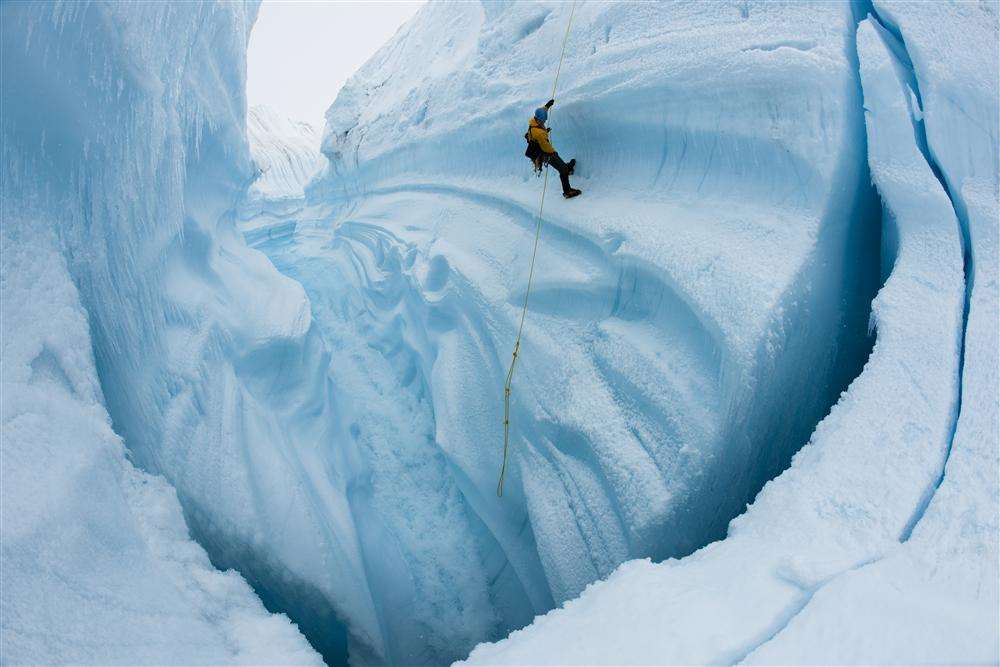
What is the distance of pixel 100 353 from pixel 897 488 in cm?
293

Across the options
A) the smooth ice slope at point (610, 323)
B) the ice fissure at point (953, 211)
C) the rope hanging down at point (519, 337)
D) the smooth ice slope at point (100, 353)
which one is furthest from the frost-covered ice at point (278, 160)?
the ice fissure at point (953, 211)

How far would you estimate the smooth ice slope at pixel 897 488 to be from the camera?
3.61 feet

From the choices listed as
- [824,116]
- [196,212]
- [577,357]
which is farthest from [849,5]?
[196,212]

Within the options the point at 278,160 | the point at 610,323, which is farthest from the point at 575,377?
the point at 278,160

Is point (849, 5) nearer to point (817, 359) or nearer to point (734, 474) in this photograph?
point (817, 359)

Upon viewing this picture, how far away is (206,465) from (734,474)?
2.45 m

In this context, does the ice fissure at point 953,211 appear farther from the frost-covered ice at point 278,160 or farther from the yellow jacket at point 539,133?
the frost-covered ice at point 278,160

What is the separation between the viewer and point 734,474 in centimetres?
204

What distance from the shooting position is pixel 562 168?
10.2 ft

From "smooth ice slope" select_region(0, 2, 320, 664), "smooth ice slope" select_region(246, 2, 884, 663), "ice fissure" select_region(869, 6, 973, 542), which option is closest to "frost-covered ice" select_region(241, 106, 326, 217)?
"smooth ice slope" select_region(246, 2, 884, 663)

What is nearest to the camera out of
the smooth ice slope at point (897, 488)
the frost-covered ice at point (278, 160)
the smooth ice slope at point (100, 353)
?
the smooth ice slope at point (897, 488)

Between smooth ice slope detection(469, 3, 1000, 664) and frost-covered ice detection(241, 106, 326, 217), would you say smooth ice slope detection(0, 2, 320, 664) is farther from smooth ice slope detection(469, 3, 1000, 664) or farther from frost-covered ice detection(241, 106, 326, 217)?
frost-covered ice detection(241, 106, 326, 217)

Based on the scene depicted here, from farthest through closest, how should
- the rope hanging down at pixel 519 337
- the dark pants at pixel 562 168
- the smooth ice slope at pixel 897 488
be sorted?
the dark pants at pixel 562 168 < the rope hanging down at pixel 519 337 < the smooth ice slope at pixel 897 488

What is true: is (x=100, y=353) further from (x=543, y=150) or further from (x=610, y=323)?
(x=543, y=150)
